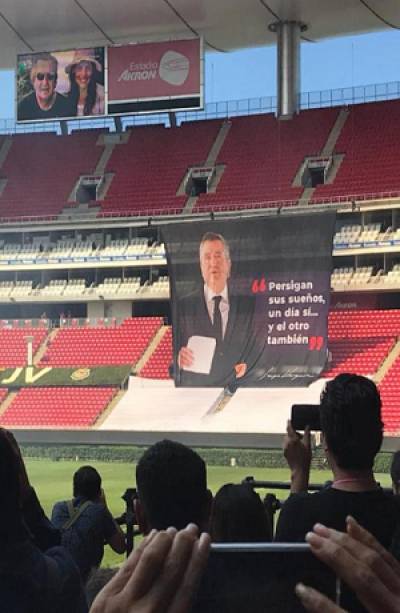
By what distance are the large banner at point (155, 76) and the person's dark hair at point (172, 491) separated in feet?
44.8

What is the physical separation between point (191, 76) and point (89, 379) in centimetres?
540

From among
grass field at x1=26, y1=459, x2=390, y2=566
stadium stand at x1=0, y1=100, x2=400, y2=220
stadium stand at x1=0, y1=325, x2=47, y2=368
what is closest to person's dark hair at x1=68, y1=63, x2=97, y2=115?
stadium stand at x1=0, y1=100, x2=400, y2=220

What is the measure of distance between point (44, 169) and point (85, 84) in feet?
13.9

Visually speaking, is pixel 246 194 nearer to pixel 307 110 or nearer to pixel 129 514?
pixel 307 110

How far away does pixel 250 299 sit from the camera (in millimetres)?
13781

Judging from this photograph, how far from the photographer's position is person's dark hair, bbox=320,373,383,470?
4.35ft

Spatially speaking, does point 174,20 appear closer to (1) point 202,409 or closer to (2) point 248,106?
(2) point 248,106

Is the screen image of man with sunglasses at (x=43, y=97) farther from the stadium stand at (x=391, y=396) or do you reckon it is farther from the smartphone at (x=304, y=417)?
the smartphone at (x=304, y=417)

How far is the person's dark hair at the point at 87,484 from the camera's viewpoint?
8.68ft

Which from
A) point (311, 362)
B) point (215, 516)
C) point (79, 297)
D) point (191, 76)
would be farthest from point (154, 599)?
point (79, 297)

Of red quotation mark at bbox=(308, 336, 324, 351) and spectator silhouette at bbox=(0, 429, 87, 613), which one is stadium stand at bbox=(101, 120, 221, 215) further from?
spectator silhouette at bbox=(0, 429, 87, 613)

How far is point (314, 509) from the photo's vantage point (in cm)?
127

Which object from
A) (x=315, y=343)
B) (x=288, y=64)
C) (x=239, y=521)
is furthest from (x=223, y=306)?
(x=239, y=521)

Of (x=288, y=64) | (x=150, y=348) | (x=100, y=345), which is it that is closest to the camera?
(x=288, y=64)
